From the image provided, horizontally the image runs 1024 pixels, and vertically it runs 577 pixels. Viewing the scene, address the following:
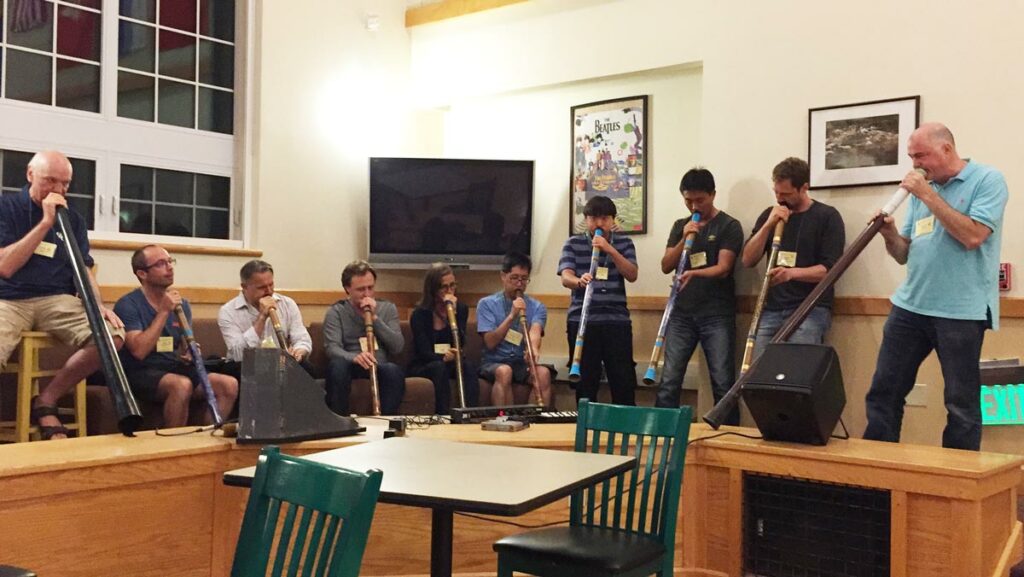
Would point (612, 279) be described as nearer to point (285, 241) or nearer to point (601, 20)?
point (601, 20)

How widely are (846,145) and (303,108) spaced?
338 centimetres

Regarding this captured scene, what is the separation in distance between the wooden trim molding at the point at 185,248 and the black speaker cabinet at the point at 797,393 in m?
3.64

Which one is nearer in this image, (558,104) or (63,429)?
(63,429)

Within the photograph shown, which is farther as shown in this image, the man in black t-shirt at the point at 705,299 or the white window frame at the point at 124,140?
the white window frame at the point at 124,140

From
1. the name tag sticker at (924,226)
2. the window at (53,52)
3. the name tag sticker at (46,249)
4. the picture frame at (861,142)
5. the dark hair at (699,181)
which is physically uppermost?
the window at (53,52)

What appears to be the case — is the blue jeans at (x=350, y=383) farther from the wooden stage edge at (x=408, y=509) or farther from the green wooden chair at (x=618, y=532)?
the green wooden chair at (x=618, y=532)

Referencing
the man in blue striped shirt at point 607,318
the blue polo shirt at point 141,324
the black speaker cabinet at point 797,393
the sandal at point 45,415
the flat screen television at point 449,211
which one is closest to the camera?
the black speaker cabinet at point 797,393

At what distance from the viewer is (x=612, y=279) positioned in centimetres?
577

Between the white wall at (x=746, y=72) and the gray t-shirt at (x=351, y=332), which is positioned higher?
the white wall at (x=746, y=72)

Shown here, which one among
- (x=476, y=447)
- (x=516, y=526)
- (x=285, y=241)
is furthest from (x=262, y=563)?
(x=285, y=241)

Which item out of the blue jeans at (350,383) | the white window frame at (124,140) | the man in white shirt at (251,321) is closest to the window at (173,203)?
the white window frame at (124,140)

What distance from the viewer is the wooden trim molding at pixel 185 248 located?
5574 mm

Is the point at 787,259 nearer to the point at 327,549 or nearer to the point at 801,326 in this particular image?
the point at 801,326

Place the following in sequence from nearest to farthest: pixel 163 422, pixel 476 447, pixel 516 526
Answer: pixel 476 447 → pixel 516 526 → pixel 163 422
